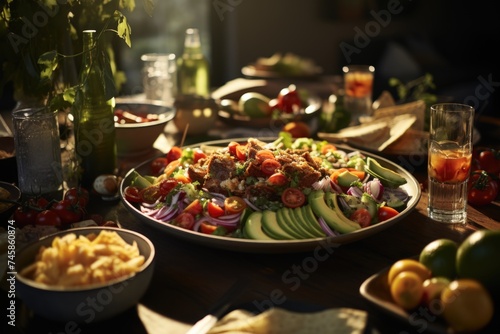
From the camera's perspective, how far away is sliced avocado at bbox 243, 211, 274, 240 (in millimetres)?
1607

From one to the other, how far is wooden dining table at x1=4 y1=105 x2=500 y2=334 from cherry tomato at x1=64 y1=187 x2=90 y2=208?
0.10 metres

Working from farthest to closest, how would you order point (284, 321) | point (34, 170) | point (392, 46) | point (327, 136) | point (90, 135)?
point (392, 46), point (327, 136), point (90, 135), point (34, 170), point (284, 321)

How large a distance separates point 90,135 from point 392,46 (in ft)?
15.3

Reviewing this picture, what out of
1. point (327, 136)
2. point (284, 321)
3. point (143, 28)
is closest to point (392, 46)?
point (143, 28)

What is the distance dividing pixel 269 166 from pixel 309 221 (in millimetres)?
256

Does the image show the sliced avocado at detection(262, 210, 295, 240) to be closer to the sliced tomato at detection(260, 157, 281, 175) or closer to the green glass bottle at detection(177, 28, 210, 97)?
the sliced tomato at detection(260, 157, 281, 175)

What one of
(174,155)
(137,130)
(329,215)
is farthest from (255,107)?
(329,215)

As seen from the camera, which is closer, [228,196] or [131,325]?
[131,325]

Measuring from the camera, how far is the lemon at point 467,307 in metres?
1.20

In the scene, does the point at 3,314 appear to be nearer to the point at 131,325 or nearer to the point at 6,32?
the point at 131,325

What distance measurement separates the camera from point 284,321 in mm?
1239

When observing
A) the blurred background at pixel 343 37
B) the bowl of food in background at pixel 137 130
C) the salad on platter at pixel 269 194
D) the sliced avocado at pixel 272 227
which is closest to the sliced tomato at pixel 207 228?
the salad on platter at pixel 269 194

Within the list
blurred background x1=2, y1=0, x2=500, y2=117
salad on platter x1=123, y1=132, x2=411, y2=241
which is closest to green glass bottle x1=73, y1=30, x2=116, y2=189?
salad on platter x1=123, y1=132, x2=411, y2=241

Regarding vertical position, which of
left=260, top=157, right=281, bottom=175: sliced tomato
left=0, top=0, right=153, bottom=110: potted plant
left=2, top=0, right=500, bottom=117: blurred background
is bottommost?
left=2, top=0, right=500, bottom=117: blurred background
